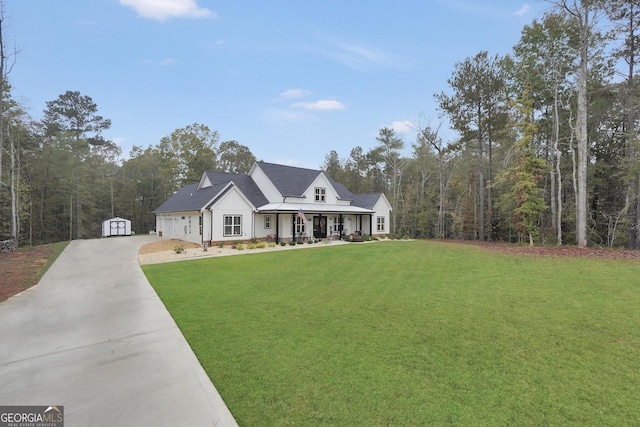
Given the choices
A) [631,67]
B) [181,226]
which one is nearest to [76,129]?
[181,226]

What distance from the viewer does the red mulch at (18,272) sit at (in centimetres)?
876

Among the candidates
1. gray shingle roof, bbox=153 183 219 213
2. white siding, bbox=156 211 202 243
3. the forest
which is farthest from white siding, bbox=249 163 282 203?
the forest

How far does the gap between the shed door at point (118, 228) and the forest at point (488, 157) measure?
5009mm

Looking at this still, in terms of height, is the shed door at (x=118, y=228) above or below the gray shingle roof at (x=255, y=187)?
below

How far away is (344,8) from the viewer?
51.2 feet

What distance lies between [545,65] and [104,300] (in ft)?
98.0

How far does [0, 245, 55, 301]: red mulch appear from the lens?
8.76 meters

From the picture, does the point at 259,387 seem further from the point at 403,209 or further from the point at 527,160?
the point at 403,209

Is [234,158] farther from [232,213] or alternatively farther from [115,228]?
[232,213]

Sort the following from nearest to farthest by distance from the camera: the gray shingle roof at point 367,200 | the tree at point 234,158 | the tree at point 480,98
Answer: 1. the tree at point 480,98
2. the gray shingle roof at point 367,200
3. the tree at point 234,158

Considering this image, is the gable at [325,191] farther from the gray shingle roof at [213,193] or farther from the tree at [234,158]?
the tree at [234,158]

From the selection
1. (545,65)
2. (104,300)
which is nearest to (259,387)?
(104,300)

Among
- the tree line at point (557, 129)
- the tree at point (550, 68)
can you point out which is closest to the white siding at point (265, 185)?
the tree line at point (557, 129)

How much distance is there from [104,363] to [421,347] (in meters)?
4.92
